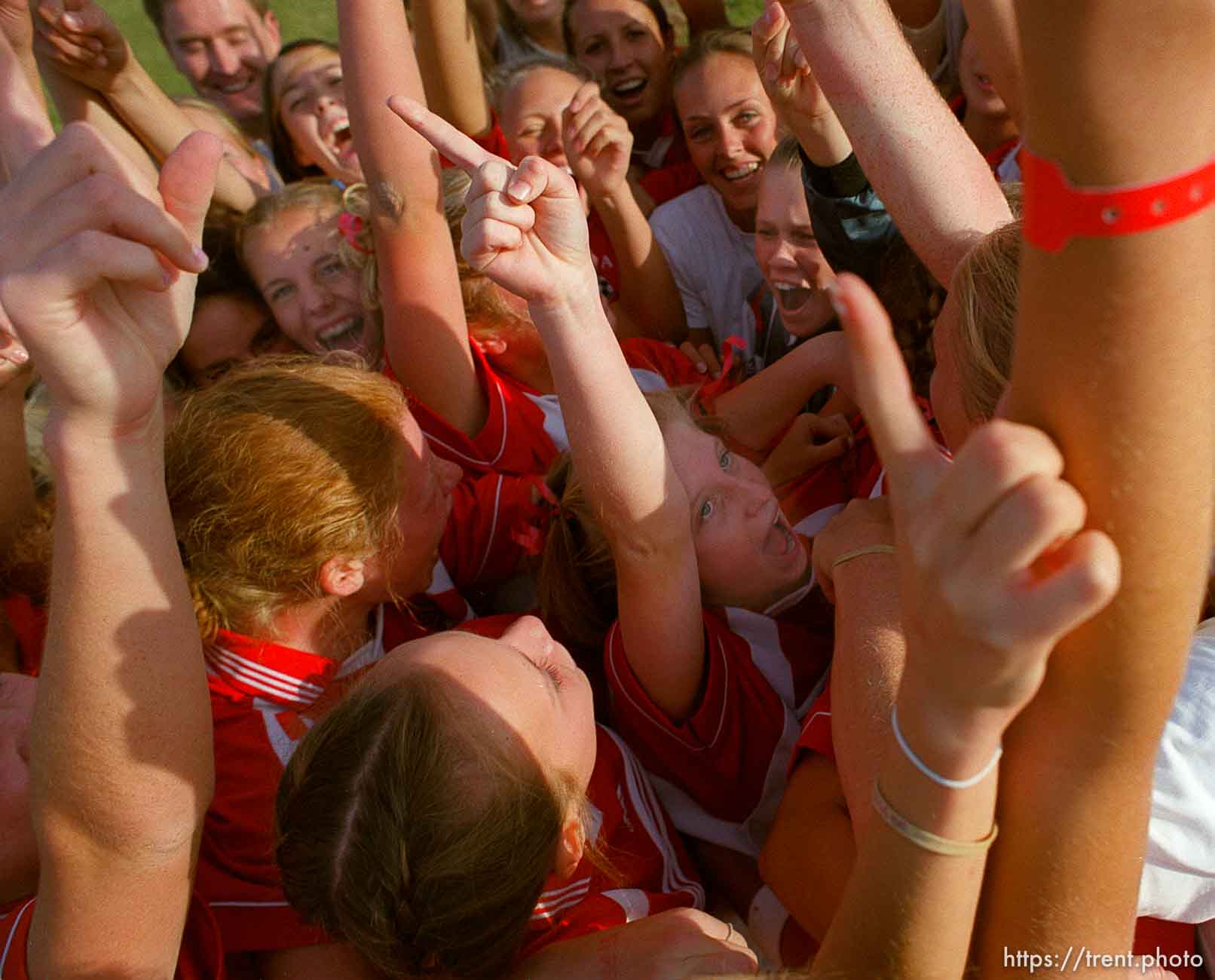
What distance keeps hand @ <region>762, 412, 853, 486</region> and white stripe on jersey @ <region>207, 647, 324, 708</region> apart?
111 cm

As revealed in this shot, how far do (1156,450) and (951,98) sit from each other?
3176 millimetres

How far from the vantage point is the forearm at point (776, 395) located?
2395mm

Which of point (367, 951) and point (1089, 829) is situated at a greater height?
point (1089, 829)

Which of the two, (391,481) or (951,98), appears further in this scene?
(951,98)

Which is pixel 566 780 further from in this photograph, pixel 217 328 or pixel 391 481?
pixel 217 328

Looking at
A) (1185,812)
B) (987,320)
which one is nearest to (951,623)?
(1185,812)

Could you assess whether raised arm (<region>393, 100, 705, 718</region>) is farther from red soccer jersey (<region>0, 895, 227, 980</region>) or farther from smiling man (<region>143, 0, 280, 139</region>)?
smiling man (<region>143, 0, 280, 139</region>)

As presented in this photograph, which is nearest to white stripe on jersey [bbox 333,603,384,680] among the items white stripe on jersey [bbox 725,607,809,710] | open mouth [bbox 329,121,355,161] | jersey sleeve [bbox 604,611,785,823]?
jersey sleeve [bbox 604,611,785,823]

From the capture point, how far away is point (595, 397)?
1502mm

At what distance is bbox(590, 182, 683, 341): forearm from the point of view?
3.03 m

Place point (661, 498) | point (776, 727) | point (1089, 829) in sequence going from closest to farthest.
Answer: point (1089, 829) < point (661, 498) < point (776, 727)

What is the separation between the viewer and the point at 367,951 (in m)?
1.29

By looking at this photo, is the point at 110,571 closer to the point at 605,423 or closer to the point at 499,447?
the point at 605,423

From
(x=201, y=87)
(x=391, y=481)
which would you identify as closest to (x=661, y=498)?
(x=391, y=481)
